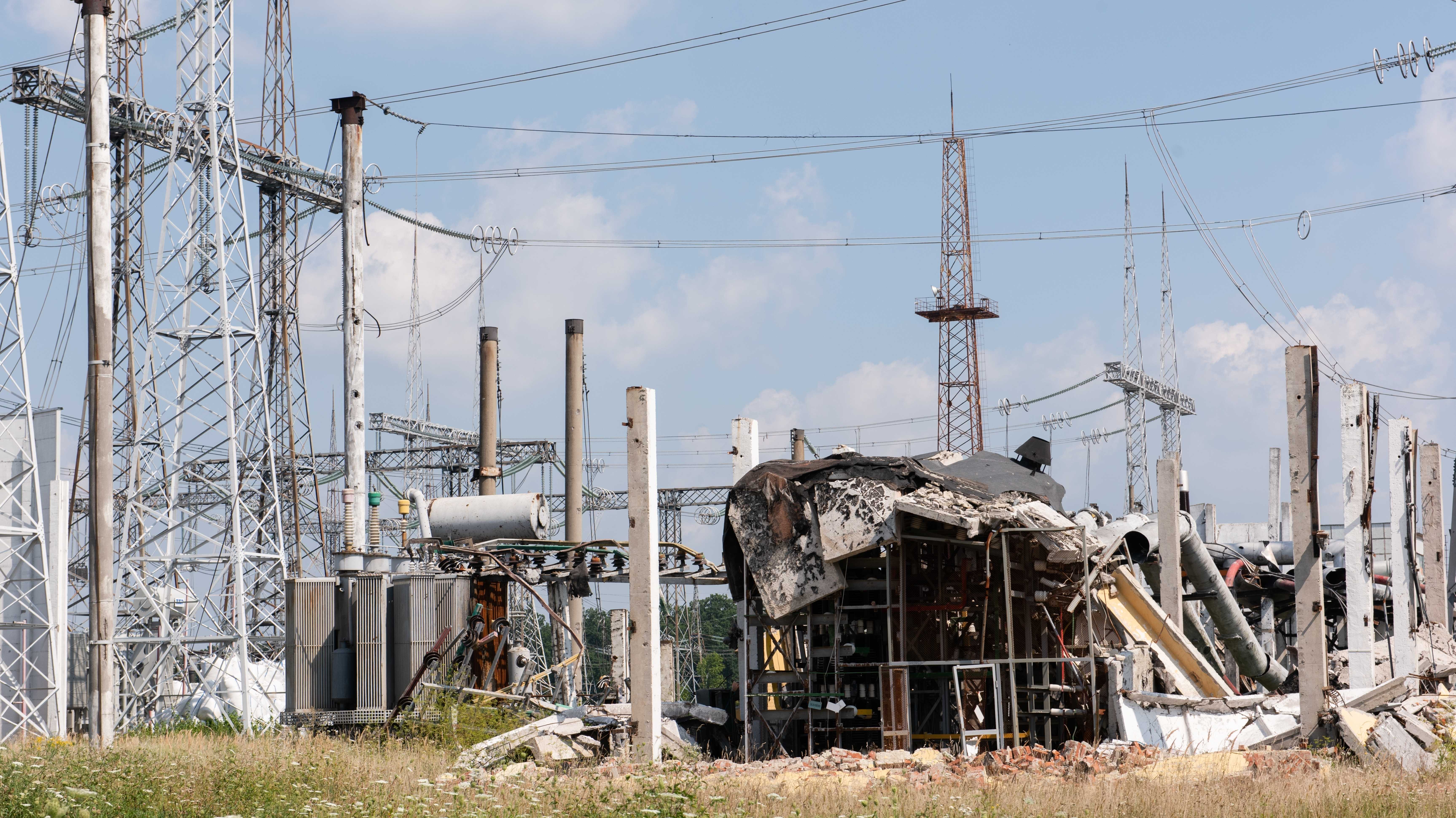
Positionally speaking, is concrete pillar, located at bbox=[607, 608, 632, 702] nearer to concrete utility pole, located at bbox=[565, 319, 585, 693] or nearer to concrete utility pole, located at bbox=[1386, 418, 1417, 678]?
concrete utility pole, located at bbox=[565, 319, 585, 693]

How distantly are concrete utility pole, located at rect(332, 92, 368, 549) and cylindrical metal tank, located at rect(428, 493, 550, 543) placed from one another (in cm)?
174

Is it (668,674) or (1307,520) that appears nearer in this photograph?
(1307,520)

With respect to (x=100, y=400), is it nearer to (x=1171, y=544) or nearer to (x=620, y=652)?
(x=620, y=652)

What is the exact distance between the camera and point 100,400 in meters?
17.8

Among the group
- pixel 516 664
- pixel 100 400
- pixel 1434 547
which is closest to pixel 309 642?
pixel 516 664

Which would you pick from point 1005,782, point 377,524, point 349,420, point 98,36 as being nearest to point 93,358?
point 98,36

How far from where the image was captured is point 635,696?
14.1m

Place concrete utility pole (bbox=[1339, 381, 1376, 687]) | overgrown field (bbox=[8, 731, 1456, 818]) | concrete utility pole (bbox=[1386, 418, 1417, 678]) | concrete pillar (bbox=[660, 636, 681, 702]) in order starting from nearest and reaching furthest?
overgrown field (bbox=[8, 731, 1456, 818]) → concrete utility pole (bbox=[1339, 381, 1376, 687]) → concrete utility pole (bbox=[1386, 418, 1417, 678]) → concrete pillar (bbox=[660, 636, 681, 702])

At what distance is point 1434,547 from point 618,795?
62.0 ft

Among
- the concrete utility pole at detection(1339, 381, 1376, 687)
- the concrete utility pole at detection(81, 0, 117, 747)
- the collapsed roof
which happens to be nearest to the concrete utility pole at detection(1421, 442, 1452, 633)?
the concrete utility pole at detection(1339, 381, 1376, 687)

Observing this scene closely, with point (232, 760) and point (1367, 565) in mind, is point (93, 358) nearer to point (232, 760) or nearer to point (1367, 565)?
point (232, 760)

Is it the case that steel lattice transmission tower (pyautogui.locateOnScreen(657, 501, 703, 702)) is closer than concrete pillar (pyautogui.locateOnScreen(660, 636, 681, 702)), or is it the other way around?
concrete pillar (pyautogui.locateOnScreen(660, 636, 681, 702))

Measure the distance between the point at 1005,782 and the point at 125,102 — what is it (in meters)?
27.9

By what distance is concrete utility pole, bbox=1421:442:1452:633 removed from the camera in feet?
80.7
